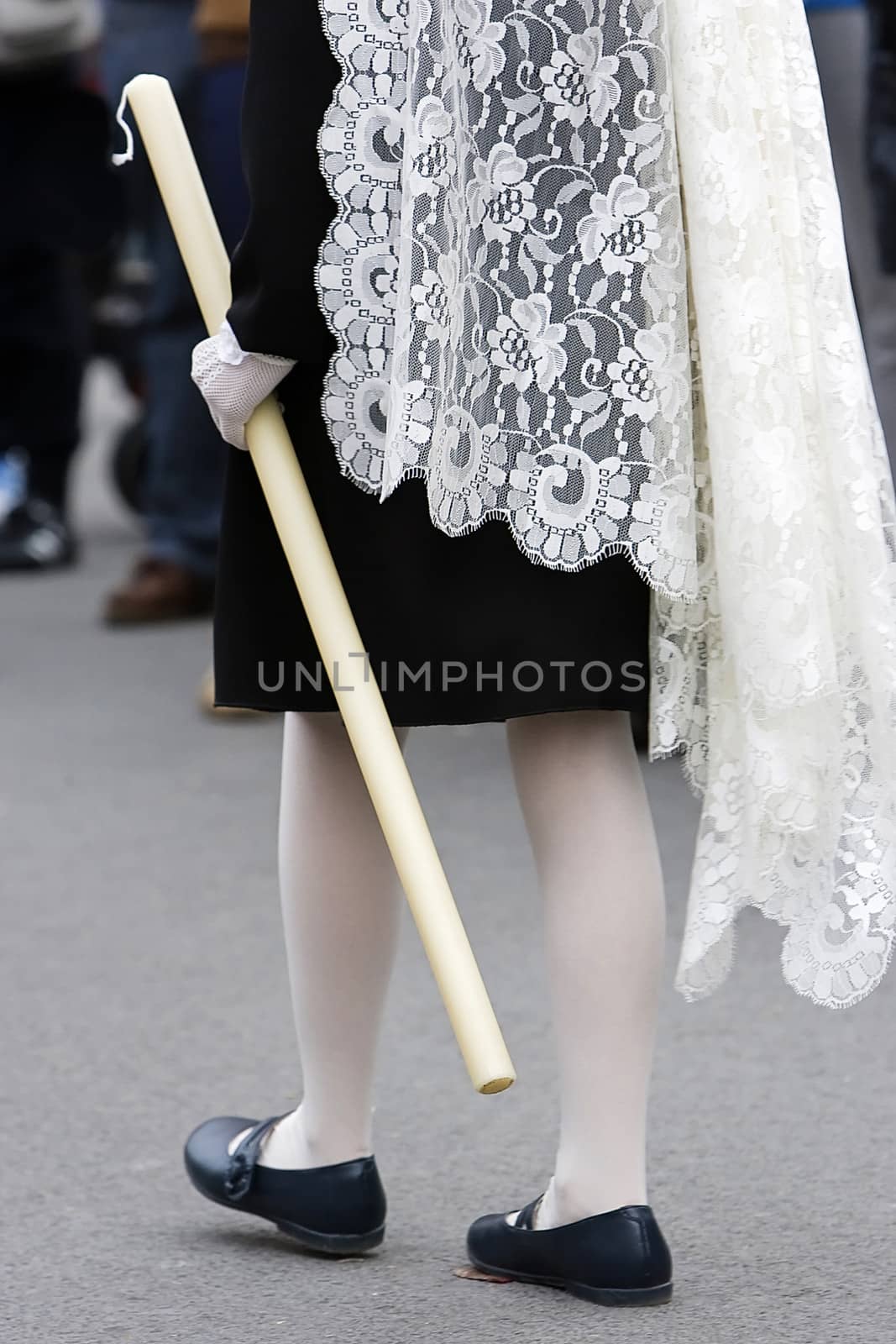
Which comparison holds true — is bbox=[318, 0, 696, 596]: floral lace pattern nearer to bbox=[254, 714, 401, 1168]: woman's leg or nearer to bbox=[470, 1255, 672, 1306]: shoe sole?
bbox=[254, 714, 401, 1168]: woman's leg

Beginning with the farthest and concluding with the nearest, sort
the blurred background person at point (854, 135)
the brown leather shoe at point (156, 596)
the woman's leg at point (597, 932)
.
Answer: the brown leather shoe at point (156, 596) < the blurred background person at point (854, 135) < the woman's leg at point (597, 932)

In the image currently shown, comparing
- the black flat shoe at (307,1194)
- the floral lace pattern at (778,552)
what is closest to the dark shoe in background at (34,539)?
the black flat shoe at (307,1194)

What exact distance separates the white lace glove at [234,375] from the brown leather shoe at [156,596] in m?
3.06

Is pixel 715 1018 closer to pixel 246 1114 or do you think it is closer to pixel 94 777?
pixel 246 1114

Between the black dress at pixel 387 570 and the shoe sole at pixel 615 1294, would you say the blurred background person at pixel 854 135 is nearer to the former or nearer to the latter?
the black dress at pixel 387 570

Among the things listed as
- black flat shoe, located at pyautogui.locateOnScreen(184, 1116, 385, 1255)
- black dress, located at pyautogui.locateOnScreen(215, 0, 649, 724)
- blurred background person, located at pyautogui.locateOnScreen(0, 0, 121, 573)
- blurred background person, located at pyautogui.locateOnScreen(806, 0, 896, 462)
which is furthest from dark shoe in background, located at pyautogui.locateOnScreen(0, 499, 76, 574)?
black dress, located at pyautogui.locateOnScreen(215, 0, 649, 724)

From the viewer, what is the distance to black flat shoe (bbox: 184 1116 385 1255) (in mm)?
1735

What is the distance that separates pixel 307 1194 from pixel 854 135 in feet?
6.20

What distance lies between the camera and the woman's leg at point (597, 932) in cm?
159

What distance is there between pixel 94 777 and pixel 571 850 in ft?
6.50

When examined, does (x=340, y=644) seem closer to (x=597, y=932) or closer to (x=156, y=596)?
(x=597, y=932)

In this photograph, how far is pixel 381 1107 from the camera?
6.80 feet

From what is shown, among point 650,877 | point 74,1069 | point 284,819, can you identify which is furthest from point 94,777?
point 650,877

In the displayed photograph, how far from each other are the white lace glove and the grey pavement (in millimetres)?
712
